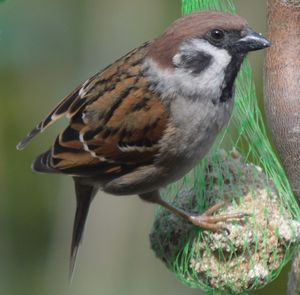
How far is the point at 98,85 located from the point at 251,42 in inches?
23.8

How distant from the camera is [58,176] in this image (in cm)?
470

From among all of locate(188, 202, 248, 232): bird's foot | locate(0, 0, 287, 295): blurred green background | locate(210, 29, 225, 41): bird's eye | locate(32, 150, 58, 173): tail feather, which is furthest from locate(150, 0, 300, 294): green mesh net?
locate(0, 0, 287, 295): blurred green background

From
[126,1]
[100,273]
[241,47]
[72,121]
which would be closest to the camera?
[241,47]

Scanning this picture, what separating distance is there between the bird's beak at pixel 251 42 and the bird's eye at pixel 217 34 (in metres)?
0.06

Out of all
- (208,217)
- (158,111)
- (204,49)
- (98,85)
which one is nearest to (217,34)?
(204,49)

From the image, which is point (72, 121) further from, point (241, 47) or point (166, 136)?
point (241, 47)

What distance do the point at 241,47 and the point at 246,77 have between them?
339 mm

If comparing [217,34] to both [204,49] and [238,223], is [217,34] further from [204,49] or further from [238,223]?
[238,223]

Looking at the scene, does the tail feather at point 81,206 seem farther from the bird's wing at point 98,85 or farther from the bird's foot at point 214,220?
the bird's foot at point 214,220

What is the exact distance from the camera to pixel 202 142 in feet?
11.1

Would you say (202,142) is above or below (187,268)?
above

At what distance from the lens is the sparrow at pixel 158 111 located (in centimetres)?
326

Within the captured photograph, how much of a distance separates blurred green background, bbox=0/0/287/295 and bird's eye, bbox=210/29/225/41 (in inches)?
52.4

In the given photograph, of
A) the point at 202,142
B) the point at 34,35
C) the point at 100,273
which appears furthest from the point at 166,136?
A: the point at 34,35
